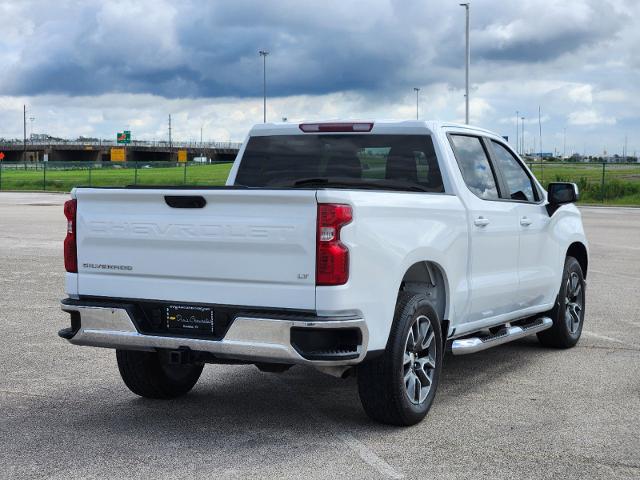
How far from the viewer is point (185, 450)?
5.58 metres

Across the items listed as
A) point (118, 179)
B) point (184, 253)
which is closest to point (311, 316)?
point (184, 253)

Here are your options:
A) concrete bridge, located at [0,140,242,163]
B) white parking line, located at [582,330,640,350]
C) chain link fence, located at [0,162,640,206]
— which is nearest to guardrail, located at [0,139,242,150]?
concrete bridge, located at [0,140,242,163]

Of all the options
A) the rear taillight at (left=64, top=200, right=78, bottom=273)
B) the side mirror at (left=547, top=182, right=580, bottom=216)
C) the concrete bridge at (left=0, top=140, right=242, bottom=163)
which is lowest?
the rear taillight at (left=64, top=200, right=78, bottom=273)

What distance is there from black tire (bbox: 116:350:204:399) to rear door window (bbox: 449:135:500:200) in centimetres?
251

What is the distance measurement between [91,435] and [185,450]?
69 cm

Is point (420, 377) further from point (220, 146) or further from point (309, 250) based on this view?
point (220, 146)

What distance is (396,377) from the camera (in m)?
5.84

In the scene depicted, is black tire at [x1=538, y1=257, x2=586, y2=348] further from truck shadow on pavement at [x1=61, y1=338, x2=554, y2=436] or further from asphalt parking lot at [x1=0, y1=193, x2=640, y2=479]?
truck shadow on pavement at [x1=61, y1=338, x2=554, y2=436]

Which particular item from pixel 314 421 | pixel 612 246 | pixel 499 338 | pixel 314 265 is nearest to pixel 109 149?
pixel 612 246

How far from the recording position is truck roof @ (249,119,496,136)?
7152 mm

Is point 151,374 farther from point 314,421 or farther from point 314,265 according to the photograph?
point 314,265

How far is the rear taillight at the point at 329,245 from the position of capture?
17.5ft

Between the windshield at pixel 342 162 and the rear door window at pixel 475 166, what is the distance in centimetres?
29

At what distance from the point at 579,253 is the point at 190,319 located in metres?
4.84
